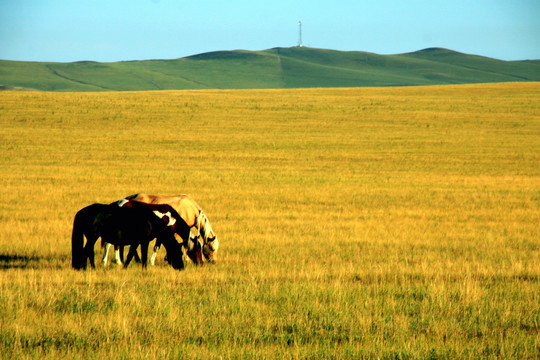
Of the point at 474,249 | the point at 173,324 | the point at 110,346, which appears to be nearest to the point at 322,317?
the point at 173,324

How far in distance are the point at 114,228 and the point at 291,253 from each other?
360 centimetres

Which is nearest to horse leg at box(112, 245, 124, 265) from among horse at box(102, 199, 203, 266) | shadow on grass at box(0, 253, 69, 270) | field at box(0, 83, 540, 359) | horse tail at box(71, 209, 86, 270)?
horse at box(102, 199, 203, 266)

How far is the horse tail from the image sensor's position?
32.2ft

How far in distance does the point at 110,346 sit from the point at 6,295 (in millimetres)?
2354

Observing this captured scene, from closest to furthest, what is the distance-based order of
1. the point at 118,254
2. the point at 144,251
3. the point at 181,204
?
1. the point at 144,251
2. the point at 118,254
3. the point at 181,204

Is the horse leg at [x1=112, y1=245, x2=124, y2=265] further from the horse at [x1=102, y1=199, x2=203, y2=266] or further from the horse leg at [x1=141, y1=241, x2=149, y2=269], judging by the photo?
the horse leg at [x1=141, y1=241, x2=149, y2=269]

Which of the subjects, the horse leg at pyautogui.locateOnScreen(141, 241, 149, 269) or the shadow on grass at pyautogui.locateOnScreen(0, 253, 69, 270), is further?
the shadow on grass at pyautogui.locateOnScreen(0, 253, 69, 270)

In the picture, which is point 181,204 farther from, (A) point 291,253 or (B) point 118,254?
(A) point 291,253

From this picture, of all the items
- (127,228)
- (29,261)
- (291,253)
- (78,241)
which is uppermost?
(127,228)

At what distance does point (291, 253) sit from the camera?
11961 mm

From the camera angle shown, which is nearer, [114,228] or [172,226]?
[114,228]

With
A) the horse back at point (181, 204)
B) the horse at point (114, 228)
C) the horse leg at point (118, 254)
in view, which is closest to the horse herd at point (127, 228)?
the horse at point (114, 228)

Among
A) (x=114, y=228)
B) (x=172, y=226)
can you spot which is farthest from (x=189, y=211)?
(x=114, y=228)

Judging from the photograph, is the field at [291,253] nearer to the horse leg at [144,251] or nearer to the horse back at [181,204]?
the horse leg at [144,251]
